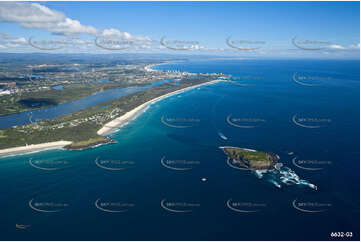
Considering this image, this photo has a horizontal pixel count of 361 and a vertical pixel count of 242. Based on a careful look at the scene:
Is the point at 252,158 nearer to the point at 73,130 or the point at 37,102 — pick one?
the point at 73,130

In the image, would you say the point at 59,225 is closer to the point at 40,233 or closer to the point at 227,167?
the point at 40,233

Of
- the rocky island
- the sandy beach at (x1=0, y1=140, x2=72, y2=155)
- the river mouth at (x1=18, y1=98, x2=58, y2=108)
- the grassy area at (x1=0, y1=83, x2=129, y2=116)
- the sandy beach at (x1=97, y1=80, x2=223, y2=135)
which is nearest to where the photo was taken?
the rocky island

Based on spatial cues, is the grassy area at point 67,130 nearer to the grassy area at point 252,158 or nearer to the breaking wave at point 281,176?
the grassy area at point 252,158

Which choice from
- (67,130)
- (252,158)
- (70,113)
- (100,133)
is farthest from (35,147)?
(252,158)

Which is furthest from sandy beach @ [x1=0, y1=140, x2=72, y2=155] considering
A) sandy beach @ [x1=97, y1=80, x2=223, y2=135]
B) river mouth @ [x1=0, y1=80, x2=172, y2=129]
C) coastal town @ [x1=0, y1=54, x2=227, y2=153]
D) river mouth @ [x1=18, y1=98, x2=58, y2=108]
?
river mouth @ [x1=18, y1=98, x2=58, y2=108]

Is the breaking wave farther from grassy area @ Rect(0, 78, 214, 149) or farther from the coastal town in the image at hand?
grassy area @ Rect(0, 78, 214, 149)

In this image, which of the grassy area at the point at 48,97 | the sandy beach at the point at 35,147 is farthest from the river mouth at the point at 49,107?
the sandy beach at the point at 35,147
